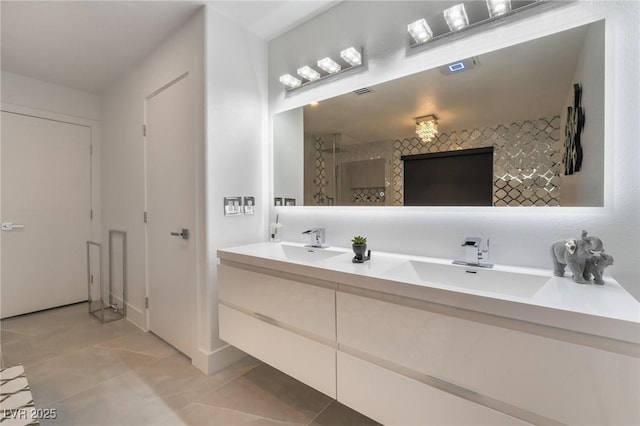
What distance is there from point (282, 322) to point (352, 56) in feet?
5.60

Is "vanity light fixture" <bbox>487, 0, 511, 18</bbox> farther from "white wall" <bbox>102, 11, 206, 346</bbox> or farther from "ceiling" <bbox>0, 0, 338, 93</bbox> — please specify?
"white wall" <bbox>102, 11, 206, 346</bbox>

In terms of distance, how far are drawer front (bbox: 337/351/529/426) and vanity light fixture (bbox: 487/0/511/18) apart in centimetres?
172

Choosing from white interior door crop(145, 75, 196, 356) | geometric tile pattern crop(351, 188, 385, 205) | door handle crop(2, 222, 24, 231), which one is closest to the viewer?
geometric tile pattern crop(351, 188, 385, 205)

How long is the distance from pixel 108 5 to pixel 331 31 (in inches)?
61.0

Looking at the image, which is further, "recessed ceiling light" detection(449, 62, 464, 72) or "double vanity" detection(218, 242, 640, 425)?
"recessed ceiling light" detection(449, 62, 464, 72)

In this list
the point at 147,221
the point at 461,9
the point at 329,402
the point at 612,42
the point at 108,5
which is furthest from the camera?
the point at 147,221

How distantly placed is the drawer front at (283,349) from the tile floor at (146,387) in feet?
1.01

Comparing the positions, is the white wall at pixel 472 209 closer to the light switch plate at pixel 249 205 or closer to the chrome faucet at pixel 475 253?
the chrome faucet at pixel 475 253

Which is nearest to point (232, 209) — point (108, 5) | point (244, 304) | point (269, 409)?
point (244, 304)

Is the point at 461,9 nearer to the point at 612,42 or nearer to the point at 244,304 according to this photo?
the point at 612,42

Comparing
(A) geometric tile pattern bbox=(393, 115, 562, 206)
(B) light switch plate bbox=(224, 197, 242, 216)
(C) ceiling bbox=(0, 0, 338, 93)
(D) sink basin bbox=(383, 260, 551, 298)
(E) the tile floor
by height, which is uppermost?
(C) ceiling bbox=(0, 0, 338, 93)

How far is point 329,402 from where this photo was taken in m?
1.79

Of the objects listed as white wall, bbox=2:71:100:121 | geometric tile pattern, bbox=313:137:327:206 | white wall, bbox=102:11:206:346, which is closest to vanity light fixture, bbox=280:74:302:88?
geometric tile pattern, bbox=313:137:327:206

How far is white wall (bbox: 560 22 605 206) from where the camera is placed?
1.23 m
